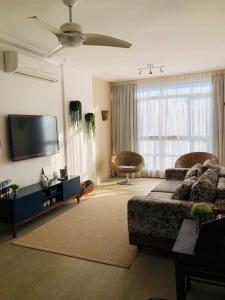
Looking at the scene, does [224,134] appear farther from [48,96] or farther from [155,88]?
[48,96]

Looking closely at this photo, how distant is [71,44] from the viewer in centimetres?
247

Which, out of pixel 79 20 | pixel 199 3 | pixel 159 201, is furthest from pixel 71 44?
pixel 159 201

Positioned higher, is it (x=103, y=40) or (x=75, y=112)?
(x=103, y=40)

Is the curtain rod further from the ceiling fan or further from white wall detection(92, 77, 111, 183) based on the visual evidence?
the ceiling fan

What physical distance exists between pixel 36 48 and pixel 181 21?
2242 mm

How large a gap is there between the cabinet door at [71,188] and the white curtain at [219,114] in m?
3.54

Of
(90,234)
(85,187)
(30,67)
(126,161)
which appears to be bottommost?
(90,234)

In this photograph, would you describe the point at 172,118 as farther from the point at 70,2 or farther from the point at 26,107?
the point at 70,2

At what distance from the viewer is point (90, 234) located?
337cm

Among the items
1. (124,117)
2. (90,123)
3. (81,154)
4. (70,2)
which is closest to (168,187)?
(81,154)

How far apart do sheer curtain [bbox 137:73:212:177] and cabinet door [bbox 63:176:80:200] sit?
2681mm

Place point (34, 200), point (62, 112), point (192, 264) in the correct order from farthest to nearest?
point (62, 112), point (34, 200), point (192, 264)

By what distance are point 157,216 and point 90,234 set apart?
116 centimetres

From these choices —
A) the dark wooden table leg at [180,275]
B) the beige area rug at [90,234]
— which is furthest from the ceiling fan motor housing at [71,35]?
the beige area rug at [90,234]
